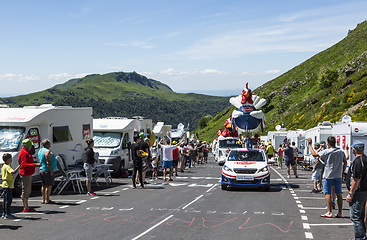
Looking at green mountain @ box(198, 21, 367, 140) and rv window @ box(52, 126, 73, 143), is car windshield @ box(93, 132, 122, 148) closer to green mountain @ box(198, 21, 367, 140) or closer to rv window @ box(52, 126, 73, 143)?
rv window @ box(52, 126, 73, 143)

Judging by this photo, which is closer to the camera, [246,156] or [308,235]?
[308,235]

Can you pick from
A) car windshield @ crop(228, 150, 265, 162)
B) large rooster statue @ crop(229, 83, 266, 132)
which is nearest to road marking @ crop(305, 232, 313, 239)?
car windshield @ crop(228, 150, 265, 162)

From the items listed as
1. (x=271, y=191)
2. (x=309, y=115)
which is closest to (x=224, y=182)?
(x=271, y=191)

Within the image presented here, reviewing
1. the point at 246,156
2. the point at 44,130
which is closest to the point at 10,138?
the point at 44,130

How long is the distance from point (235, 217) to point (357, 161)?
356cm

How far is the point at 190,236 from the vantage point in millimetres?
8258

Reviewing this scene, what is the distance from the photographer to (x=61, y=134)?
54.1 ft

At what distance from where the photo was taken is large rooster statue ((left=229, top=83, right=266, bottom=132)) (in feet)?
90.1

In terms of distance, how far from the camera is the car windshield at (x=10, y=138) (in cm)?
1402

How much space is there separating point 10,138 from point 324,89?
87.5m

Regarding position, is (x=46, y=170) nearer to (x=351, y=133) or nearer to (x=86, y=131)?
(x=86, y=131)

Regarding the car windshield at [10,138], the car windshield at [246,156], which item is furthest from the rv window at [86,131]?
the car windshield at [246,156]

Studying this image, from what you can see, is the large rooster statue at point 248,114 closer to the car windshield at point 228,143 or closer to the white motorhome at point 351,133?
the car windshield at point 228,143

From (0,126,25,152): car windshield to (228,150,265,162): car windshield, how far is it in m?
7.94
